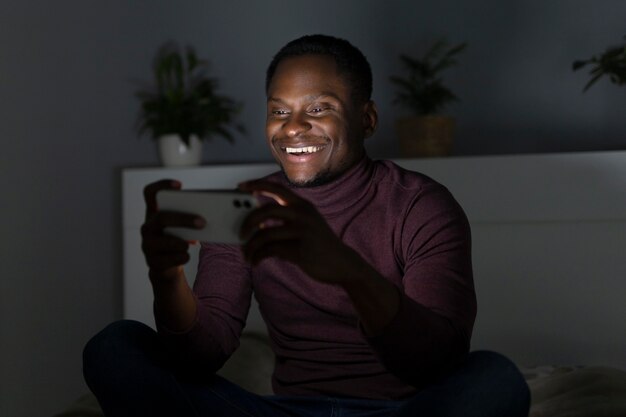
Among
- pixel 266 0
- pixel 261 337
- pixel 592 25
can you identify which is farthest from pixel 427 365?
pixel 266 0

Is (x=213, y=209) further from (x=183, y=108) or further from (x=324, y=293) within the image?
(x=183, y=108)

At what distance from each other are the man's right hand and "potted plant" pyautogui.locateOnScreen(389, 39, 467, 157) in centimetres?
142

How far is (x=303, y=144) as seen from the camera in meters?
1.42

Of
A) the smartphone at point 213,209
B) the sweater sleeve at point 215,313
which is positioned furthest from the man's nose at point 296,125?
the smartphone at point 213,209

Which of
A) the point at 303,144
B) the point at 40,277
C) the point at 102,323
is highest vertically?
the point at 303,144

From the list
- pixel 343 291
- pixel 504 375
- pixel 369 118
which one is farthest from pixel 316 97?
pixel 504 375

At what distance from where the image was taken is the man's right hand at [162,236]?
3.58ft

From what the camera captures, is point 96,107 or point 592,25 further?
point 96,107

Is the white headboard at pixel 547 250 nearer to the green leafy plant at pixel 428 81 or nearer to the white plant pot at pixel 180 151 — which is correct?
the green leafy plant at pixel 428 81

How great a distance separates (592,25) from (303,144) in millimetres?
1456

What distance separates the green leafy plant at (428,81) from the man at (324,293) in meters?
1.01

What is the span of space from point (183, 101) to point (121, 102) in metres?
0.26

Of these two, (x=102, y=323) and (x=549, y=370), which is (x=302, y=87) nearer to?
(x=549, y=370)

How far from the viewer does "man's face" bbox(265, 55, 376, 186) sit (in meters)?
1.42
